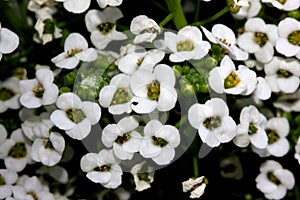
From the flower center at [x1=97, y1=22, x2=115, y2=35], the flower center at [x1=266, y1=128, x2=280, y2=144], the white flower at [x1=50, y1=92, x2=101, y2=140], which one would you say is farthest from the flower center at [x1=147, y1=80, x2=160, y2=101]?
the flower center at [x1=266, y1=128, x2=280, y2=144]

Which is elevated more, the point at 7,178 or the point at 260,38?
the point at 260,38

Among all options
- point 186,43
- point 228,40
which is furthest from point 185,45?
point 228,40

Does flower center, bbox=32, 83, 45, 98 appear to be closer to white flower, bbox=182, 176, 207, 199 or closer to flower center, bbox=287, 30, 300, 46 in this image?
white flower, bbox=182, 176, 207, 199

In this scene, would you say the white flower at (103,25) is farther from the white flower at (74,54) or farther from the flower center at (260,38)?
the flower center at (260,38)

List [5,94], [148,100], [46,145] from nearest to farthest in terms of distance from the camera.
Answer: [148,100], [46,145], [5,94]

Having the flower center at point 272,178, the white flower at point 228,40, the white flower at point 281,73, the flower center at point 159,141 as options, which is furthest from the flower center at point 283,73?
the flower center at point 159,141

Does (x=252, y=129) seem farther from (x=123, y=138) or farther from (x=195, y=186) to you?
(x=123, y=138)

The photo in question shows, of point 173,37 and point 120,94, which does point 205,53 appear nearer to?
point 173,37

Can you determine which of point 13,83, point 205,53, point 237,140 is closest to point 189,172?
point 237,140
